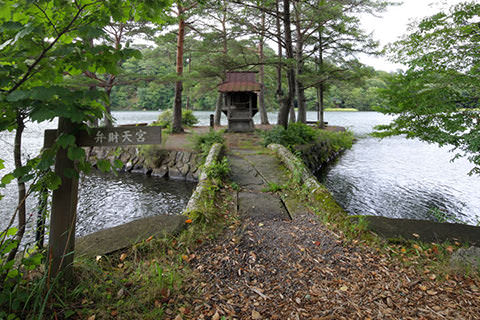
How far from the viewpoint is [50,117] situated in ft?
4.64

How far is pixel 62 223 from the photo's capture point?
2.09m

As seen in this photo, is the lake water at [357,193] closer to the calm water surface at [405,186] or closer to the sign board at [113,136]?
the calm water surface at [405,186]

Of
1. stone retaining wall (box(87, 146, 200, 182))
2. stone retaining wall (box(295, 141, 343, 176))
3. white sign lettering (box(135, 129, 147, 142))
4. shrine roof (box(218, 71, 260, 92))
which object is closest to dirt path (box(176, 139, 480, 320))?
white sign lettering (box(135, 129, 147, 142))

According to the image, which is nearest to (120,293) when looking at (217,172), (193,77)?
(217,172)

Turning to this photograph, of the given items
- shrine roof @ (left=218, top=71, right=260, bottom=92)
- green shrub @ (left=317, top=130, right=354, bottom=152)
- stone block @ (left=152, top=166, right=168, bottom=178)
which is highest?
shrine roof @ (left=218, top=71, right=260, bottom=92)

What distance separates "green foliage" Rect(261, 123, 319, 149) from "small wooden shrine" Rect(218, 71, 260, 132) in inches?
114

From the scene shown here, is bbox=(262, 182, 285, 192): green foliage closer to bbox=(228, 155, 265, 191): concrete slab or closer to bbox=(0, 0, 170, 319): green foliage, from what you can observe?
bbox=(228, 155, 265, 191): concrete slab

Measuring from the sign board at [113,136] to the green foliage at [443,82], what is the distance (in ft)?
16.6

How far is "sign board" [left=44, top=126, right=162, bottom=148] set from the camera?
6.42ft

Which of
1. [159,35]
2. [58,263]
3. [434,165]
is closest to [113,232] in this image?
[58,263]

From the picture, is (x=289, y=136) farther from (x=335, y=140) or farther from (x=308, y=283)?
(x=308, y=283)

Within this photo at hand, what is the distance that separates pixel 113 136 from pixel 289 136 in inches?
359

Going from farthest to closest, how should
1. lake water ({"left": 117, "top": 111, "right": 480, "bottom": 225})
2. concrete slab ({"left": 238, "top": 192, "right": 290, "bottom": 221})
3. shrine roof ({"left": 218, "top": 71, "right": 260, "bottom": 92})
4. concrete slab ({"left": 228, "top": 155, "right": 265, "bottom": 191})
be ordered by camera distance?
shrine roof ({"left": 218, "top": 71, "right": 260, "bottom": 92}) → lake water ({"left": 117, "top": 111, "right": 480, "bottom": 225}) → concrete slab ({"left": 228, "top": 155, "right": 265, "bottom": 191}) → concrete slab ({"left": 238, "top": 192, "right": 290, "bottom": 221})

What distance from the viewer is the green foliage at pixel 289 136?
998 cm
